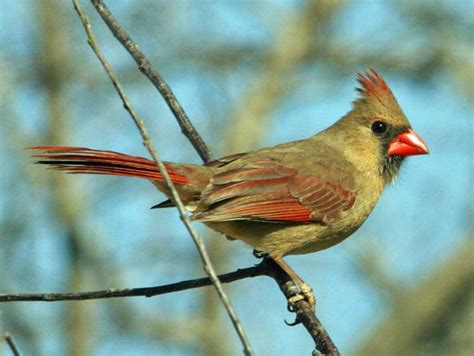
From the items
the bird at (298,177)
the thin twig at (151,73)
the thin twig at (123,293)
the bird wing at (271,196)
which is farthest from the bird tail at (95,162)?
the thin twig at (123,293)

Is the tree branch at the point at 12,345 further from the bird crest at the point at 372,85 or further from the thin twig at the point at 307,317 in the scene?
the bird crest at the point at 372,85

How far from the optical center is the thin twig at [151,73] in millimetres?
3920

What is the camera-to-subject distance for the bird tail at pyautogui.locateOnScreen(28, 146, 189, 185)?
374 cm

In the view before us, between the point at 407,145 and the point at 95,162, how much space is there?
1.73 m

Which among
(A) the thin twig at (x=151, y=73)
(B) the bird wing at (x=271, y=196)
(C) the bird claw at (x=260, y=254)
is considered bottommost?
(C) the bird claw at (x=260, y=254)

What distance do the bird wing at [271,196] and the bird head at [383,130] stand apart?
336 mm

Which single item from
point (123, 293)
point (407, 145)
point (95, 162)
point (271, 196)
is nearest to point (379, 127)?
point (407, 145)

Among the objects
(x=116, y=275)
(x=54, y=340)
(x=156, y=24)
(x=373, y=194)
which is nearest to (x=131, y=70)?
(x=156, y=24)

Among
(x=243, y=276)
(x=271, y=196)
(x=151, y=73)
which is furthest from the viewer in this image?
Answer: (x=271, y=196)

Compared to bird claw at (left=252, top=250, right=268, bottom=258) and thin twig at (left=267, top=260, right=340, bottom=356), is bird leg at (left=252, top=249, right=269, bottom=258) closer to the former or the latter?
bird claw at (left=252, top=250, right=268, bottom=258)

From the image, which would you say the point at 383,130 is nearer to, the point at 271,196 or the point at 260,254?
the point at 271,196

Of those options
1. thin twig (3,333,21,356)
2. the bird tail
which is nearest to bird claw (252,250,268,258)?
the bird tail

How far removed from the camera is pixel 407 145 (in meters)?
4.84

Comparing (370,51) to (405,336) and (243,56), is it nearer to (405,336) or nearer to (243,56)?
(243,56)
